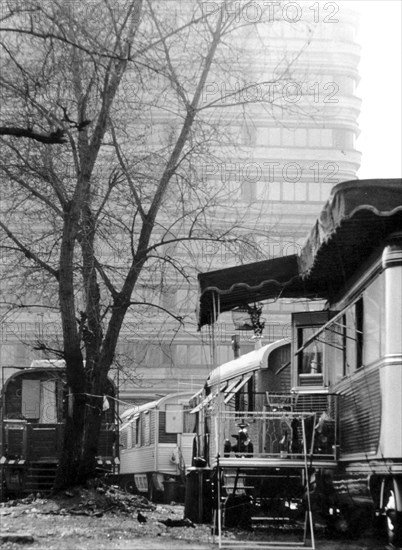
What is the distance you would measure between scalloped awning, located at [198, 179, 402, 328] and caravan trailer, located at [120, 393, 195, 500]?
11.6 m

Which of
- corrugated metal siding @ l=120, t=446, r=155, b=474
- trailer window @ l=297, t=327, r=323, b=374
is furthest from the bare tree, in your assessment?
corrugated metal siding @ l=120, t=446, r=155, b=474

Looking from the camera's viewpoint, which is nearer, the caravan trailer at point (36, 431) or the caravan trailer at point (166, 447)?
the caravan trailer at point (36, 431)

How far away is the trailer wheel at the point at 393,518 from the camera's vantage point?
1307cm

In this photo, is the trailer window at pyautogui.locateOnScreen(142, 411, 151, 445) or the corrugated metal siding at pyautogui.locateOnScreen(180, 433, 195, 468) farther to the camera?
the trailer window at pyautogui.locateOnScreen(142, 411, 151, 445)

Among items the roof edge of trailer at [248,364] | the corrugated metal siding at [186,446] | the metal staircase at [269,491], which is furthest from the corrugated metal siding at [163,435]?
the metal staircase at [269,491]

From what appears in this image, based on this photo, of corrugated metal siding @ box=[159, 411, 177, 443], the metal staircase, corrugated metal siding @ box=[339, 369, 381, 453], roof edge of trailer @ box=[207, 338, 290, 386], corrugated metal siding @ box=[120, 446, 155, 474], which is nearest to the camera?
corrugated metal siding @ box=[339, 369, 381, 453]

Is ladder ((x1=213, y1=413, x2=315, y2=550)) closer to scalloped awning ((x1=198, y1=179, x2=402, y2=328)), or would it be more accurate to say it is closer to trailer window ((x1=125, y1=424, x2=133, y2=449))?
scalloped awning ((x1=198, y1=179, x2=402, y2=328))

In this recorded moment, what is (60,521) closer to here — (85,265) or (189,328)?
(85,265)

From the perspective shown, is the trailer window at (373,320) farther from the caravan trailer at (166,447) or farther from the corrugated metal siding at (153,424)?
the corrugated metal siding at (153,424)

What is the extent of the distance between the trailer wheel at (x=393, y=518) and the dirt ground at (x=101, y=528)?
315mm

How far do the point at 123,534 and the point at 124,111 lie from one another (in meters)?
8.89

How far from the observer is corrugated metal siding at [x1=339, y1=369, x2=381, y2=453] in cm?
1377

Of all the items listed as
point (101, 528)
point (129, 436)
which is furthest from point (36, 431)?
point (129, 436)

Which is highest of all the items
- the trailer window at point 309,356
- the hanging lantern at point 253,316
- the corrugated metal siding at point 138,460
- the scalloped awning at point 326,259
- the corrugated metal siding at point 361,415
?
the scalloped awning at point 326,259
